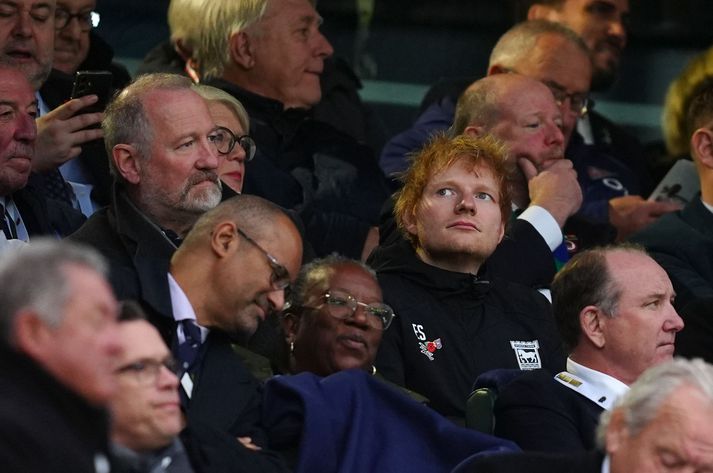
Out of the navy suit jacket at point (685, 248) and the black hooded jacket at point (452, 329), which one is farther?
the navy suit jacket at point (685, 248)

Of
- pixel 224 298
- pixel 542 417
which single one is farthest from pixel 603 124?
pixel 224 298

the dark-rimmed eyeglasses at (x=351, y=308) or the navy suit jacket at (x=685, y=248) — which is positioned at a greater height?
the dark-rimmed eyeglasses at (x=351, y=308)

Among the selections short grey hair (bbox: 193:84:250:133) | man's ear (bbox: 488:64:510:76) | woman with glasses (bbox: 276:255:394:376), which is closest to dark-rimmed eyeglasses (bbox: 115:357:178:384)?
woman with glasses (bbox: 276:255:394:376)

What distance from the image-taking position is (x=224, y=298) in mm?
4930

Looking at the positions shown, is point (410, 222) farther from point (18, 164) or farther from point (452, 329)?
point (18, 164)

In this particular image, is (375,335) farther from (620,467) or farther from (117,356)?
(117,356)

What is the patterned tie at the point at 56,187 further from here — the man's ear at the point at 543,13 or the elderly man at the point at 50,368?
the man's ear at the point at 543,13

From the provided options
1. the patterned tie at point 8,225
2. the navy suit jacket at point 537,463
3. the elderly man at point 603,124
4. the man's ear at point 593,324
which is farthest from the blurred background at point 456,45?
the navy suit jacket at point 537,463

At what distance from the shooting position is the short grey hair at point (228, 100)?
620 cm

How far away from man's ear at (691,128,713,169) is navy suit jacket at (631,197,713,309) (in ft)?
0.64

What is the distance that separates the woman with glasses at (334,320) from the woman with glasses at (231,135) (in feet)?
2.19

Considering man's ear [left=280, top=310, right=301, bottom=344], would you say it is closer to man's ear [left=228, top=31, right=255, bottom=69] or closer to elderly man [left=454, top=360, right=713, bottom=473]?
elderly man [left=454, top=360, right=713, bottom=473]

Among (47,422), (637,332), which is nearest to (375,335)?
(637,332)

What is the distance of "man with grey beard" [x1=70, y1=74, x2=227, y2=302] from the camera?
5.35 metres
